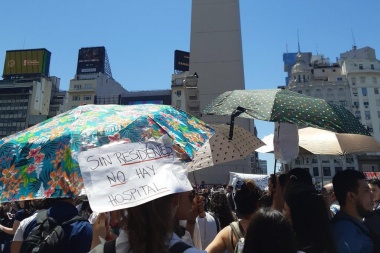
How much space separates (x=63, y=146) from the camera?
7.30ft

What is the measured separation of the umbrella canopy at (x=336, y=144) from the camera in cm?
505

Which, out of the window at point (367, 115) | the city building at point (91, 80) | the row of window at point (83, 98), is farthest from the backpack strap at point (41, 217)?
the window at point (367, 115)

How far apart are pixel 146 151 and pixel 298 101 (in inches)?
85.6

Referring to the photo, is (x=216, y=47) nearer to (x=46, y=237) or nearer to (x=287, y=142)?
(x=287, y=142)

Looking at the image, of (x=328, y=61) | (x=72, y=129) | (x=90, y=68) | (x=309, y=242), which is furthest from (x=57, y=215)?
(x=328, y=61)

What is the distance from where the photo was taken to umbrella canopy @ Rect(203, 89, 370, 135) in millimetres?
3121

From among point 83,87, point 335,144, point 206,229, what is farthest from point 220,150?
point 83,87

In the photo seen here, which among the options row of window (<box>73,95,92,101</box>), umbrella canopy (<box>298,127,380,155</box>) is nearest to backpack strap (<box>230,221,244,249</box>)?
umbrella canopy (<box>298,127,380,155</box>)

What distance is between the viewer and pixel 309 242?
220cm

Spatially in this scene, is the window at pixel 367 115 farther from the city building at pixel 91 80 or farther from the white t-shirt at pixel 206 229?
the white t-shirt at pixel 206 229

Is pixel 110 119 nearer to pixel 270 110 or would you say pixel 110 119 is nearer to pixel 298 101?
pixel 270 110

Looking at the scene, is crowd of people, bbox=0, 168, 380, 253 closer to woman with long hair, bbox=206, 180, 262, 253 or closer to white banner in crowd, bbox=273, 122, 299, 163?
woman with long hair, bbox=206, 180, 262, 253

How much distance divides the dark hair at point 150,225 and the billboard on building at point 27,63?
79.5 metres

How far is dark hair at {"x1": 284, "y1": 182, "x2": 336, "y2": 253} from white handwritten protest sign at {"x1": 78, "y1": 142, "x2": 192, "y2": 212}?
3.63 ft
